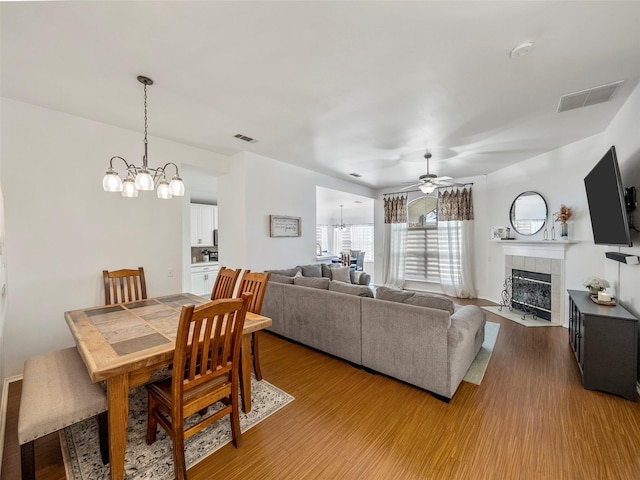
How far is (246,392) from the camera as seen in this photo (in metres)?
2.16

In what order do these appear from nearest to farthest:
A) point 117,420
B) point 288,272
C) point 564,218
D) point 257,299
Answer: point 117,420 → point 257,299 → point 564,218 → point 288,272

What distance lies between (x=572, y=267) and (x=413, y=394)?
356cm

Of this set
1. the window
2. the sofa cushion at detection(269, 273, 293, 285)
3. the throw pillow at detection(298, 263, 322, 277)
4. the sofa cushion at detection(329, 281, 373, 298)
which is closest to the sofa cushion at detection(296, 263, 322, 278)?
the throw pillow at detection(298, 263, 322, 277)

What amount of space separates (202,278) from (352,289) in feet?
14.5

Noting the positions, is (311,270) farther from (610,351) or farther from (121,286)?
(610,351)

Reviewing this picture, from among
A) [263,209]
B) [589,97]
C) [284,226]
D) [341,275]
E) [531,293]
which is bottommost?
[531,293]

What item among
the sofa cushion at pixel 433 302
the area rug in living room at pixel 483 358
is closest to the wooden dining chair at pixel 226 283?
the sofa cushion at pixel 433 302

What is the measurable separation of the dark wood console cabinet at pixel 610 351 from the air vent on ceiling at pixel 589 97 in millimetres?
2086

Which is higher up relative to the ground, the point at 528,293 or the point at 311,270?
the point at 311,270

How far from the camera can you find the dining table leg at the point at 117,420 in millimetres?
1468

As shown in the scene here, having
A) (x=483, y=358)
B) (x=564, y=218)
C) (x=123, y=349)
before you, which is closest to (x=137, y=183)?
(x=123, y=349)

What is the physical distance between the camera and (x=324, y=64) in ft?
6.98

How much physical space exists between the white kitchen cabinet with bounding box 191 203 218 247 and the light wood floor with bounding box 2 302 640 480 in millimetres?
4042

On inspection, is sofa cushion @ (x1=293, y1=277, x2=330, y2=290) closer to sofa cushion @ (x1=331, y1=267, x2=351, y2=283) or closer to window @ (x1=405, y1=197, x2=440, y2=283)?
sofa cushion @ (x1=331, y1=267, x2=351, y2=283)
